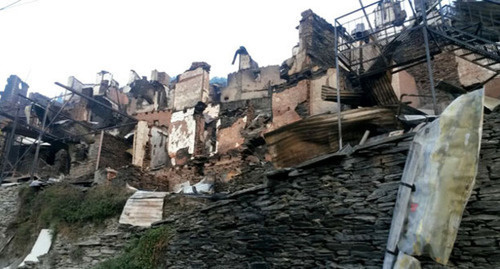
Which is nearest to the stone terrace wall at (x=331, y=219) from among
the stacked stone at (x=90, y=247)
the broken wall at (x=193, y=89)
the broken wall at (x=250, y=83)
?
the stacked stone at (x=90, y=247)

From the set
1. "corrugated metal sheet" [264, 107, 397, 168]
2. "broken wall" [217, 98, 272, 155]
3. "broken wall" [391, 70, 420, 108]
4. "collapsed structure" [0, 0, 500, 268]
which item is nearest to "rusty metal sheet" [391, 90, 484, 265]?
"collapsed structure" [0, 0, 500, 268]

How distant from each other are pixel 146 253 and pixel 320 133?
436 cm

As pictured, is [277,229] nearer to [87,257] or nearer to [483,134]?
[483,134]

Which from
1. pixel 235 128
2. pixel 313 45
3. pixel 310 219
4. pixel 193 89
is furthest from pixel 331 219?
pixel 193 89

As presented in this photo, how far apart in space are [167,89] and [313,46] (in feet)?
67.4

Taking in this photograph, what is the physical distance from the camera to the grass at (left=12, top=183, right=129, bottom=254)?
32.2 ft

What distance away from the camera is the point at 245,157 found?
13.0 metres

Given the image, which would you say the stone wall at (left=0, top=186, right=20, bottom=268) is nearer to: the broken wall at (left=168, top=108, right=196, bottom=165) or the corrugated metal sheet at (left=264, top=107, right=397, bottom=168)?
the broken wall at (left=168, top=108, right=196, bottom=165)

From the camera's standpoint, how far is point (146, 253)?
806cm

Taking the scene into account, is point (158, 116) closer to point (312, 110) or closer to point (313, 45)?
point (313, 45)

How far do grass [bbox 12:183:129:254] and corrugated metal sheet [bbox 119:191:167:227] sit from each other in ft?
1.21

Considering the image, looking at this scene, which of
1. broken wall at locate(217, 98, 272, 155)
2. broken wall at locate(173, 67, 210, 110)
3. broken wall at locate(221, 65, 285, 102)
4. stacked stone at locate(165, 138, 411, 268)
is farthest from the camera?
broken wall at locate(221, 65, 285, 102)

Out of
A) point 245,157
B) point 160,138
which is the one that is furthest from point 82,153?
point 245,157

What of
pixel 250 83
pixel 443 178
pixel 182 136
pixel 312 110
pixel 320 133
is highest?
pixel 250 83
